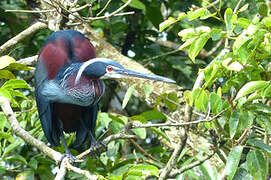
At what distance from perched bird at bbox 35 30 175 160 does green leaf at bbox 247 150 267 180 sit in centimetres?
96

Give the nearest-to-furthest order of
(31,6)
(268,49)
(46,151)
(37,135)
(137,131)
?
(268,49), (46,151), (137,131), (37,135), (31,6)

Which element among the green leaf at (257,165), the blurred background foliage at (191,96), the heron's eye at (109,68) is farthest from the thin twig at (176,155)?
the heron's eye at (109,68)

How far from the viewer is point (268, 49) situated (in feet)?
6.12

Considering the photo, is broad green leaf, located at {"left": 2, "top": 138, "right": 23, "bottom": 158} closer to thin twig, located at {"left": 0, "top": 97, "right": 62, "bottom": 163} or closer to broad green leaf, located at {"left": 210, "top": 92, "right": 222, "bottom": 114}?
thin twig, located at {"left": 0, "top": 97, "right": 62, "bottom": 163}

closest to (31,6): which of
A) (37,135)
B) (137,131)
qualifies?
(37,135)

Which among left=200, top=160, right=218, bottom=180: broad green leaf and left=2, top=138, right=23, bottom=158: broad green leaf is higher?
left=200, top=160, right=218, bottom=180: broad green leaf

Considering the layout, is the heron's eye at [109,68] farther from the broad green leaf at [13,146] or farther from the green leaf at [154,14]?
the green leaf at [154,14]

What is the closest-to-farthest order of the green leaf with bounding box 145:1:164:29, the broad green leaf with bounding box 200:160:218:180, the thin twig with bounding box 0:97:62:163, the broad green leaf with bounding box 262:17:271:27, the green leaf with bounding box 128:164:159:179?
the broad green leaf with bounding box 262:17:271:27 < the green leaf with bounding box 128:164:159:179 < the broad green leaf with bounding box 200:160:218:180 < the thin twig with bounding box 0:97:62:163 < the green leaf with bounding box 145:1:164:29

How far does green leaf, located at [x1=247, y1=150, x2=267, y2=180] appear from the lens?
1.93 meters

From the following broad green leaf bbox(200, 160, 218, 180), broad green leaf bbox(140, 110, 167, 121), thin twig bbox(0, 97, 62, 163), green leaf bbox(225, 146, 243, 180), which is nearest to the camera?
green leaf bbox(225, 146, 243, 180)

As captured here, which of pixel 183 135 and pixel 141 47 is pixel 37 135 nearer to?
pixel 141 47

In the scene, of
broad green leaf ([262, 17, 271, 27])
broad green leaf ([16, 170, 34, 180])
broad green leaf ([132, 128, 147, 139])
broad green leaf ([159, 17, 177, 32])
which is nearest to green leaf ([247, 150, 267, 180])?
broad green leaf ([262, 17, 271, 27])

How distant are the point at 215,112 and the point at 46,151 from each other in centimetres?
101

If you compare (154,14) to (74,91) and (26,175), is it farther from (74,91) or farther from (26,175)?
(26,175)
